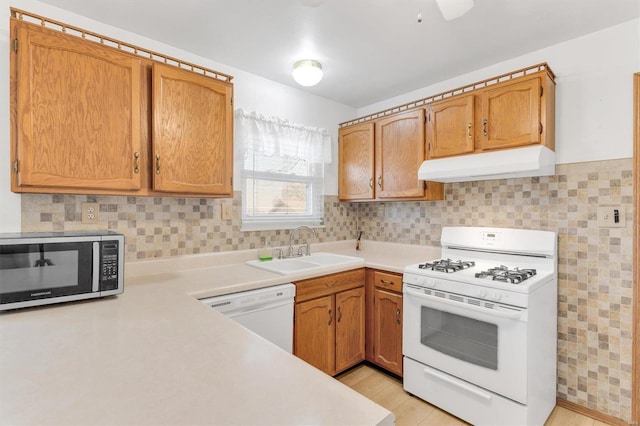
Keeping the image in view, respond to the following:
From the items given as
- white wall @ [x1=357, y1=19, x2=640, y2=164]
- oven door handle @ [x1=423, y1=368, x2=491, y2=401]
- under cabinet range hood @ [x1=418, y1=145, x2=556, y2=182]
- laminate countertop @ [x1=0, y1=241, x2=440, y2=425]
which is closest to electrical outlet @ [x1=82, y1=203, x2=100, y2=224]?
laminate countertop @ [x1=0, y1=241, x2=440, y2=425]

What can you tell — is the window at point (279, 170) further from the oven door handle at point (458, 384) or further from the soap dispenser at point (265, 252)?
the oven door handle at point (458, 384)

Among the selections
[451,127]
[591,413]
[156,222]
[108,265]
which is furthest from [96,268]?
[591,413]

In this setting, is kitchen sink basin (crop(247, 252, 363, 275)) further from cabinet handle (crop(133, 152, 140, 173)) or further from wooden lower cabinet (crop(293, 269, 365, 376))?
cabinet handle (crop(133, 152, 140, 173))

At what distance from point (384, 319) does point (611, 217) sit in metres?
1.59

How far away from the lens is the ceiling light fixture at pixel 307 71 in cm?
228

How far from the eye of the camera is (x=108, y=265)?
1.50 meters

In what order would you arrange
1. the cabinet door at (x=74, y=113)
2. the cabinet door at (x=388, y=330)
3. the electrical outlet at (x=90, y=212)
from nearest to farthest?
the cabinet door at (x=74, y=113) → the electrical outlet at (x=90, y=212) → the cabinet door at (x=388, y=330)

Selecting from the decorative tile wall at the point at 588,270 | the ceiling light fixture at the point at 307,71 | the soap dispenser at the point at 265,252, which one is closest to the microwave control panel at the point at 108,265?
the soap dispenser at the point at 265,252

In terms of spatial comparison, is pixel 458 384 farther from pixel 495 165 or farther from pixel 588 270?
pixel 495 165

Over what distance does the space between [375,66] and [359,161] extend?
0.87 metres

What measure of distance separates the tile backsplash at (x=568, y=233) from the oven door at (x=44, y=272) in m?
0.47

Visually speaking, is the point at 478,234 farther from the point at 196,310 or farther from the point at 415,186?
the point at 196,310

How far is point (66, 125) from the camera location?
59.7 inches

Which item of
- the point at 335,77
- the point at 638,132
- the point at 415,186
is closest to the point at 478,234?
the point at 415,186
